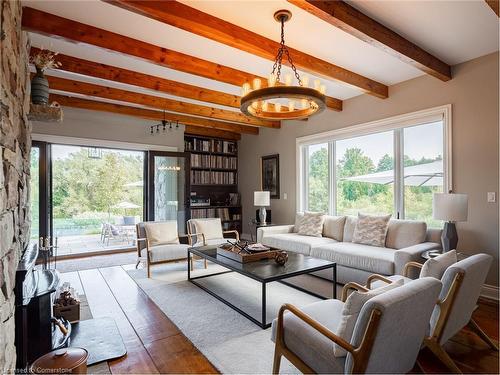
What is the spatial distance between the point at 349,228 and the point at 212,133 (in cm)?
409

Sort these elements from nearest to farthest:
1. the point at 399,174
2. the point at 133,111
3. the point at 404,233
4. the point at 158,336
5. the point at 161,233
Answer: the point at 158,336 → the point at 404,233 → the point at 399,174 → the point at 161,233 → the point at 133,111

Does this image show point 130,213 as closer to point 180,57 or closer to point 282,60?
point 180,57

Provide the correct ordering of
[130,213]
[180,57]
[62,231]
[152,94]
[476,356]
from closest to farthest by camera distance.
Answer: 1. [476,356]
2. [180,57]
3. [152,94]
4. [62,231]
5. [130,213]

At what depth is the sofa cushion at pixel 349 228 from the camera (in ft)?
14.2

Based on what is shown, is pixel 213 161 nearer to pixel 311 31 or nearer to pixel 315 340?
pixel 311 31

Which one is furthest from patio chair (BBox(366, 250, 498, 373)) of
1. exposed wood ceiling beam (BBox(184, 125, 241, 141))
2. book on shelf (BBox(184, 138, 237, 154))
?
exposed wood ceiling beam (BBox(184, 125, 241, 141))

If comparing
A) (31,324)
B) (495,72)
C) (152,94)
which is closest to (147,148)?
(152,94)

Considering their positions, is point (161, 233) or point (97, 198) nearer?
point (161, 233)

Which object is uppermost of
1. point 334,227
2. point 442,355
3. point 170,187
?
point 170,187

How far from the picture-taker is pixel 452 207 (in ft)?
9.96

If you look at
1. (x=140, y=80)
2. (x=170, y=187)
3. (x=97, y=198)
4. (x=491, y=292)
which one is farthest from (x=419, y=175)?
(x=97, y=198)

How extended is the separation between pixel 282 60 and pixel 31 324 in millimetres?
3071

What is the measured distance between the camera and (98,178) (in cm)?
706

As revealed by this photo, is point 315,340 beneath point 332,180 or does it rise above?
beneath
